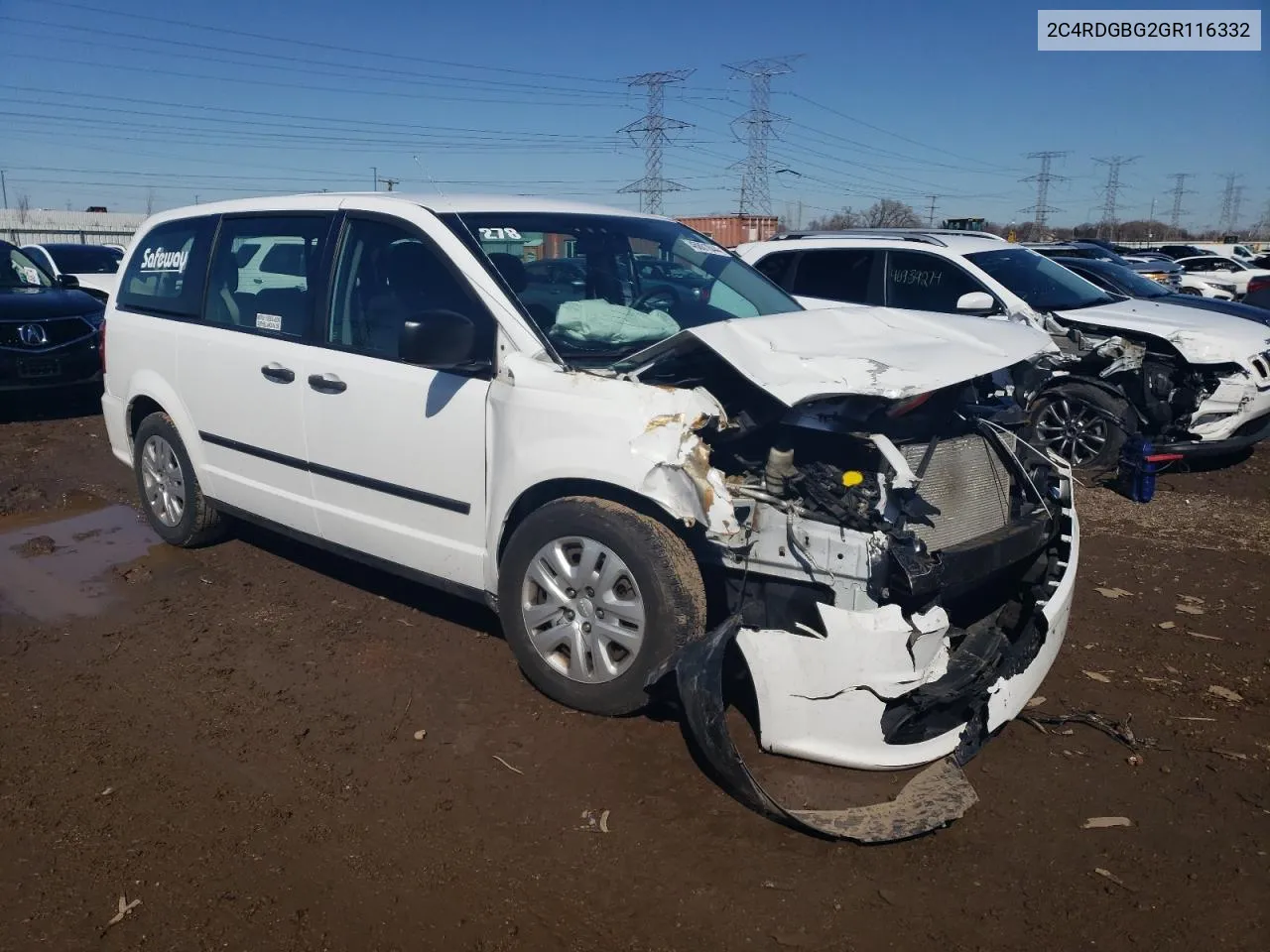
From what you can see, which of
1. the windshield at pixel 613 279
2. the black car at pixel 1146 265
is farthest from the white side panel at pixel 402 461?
the black car at pixel 1146 265

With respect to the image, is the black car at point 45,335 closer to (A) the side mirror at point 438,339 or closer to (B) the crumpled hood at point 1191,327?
(A) the side mirror at point 438,339

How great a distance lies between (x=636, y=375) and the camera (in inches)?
143

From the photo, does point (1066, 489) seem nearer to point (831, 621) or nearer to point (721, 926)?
point (831, 621)

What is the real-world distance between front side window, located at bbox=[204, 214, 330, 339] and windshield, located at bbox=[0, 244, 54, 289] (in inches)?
250

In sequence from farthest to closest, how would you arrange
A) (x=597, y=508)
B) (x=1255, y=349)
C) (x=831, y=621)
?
1. (x=1255, y=349)
2. (x=597, y=508)
3. (x=831, y=621)

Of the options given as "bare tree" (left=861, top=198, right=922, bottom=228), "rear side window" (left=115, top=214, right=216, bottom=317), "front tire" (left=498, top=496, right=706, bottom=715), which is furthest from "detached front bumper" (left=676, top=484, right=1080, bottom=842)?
"bare tree" (left=861, top=198, right=922, bottom=228)

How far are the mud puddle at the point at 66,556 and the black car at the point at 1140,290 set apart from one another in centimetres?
834

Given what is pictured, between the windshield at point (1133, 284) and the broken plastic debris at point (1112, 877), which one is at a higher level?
the windshield at point (1133, 284)

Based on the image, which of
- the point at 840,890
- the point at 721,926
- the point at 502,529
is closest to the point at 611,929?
the point at 721,926

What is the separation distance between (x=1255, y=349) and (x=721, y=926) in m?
6.97

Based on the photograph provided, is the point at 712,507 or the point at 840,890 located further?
the point at 712,507

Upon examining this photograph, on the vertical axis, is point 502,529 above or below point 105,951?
above

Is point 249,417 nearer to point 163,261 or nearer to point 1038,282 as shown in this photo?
point 163,261

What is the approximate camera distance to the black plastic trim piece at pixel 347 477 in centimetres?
405
